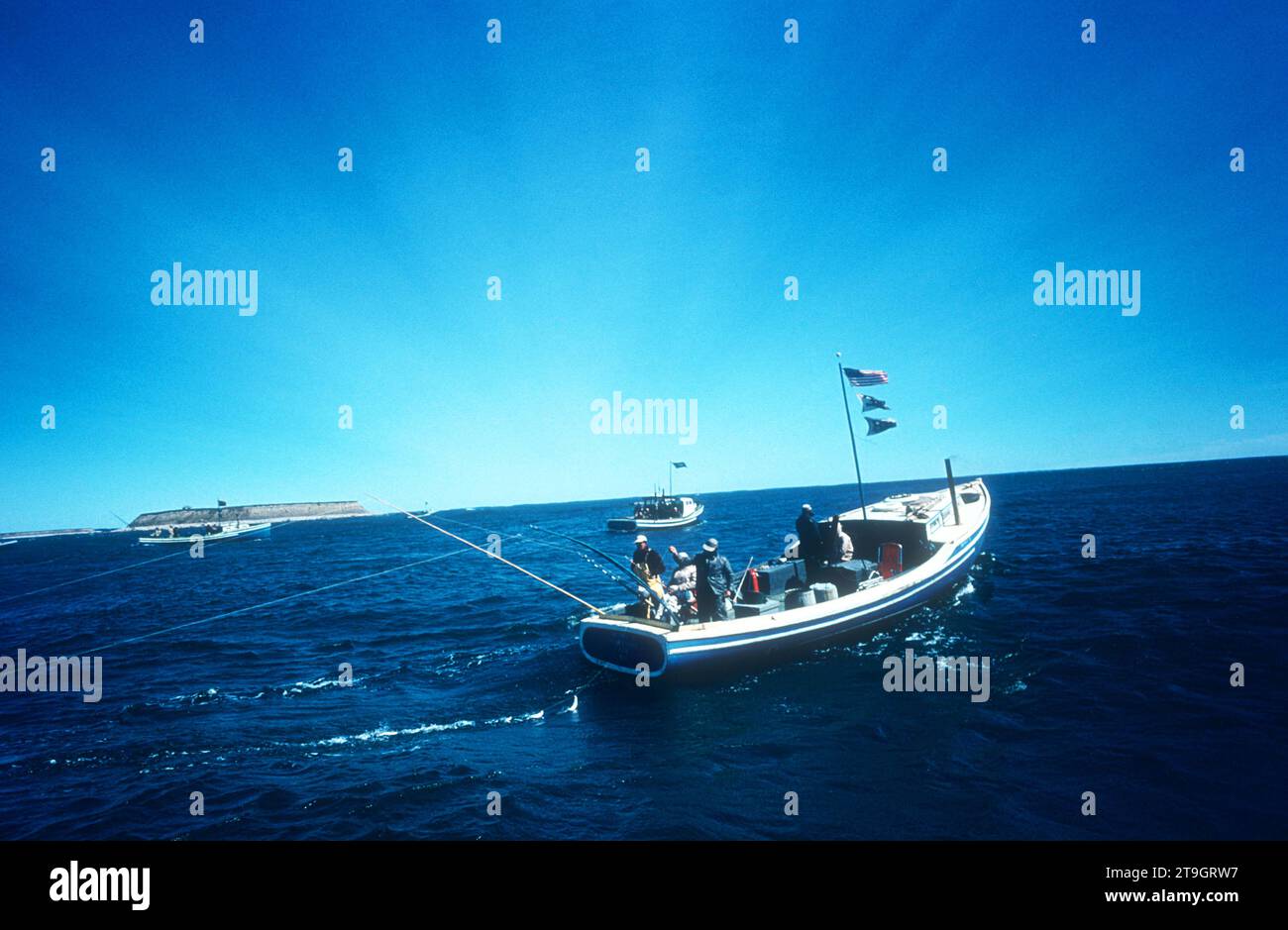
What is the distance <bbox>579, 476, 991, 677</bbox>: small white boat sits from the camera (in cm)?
1018

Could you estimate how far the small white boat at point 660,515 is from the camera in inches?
2340

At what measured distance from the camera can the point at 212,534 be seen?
7862 centimetres

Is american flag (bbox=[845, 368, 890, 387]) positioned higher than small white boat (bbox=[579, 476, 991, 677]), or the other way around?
american flag (bbox=[845, 368, 890, 387])

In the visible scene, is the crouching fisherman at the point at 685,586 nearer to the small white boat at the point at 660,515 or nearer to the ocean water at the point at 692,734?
the ocean water at the point at 692,734

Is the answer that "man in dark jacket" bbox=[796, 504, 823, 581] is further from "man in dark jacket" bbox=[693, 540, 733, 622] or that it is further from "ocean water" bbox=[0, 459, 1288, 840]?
"man in dark jacket" bbox=[693, 540, 733, 622]

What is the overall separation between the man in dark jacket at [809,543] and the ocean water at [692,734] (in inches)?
83.7

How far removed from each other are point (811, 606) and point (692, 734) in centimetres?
435

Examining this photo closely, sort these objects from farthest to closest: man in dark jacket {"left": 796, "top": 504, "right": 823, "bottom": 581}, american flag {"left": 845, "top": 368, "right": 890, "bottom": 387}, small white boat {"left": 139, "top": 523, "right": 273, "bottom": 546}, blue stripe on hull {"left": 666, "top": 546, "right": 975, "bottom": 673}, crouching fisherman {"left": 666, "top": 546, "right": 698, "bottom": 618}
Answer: small white boat {"left": 139, "top": 523, "right": 273, "bottom": 546} < american flag {"left": 845, "top": 368, "right": 890, "bottom": 387} < man in dark jacket {"left": 796, "top": 504, "right": 823, "bottom": 581} < crouching fisherman {"left": 666, "top": 546, "right": 698, "bottom": 618} < blue stripe on hull {"left": 666, "top": 546, "right": 975, "bottom": 673}

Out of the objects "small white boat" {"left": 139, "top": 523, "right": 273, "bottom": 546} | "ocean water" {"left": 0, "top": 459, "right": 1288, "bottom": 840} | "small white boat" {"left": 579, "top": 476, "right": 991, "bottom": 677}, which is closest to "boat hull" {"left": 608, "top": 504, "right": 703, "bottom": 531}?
"ocean water" {"left": 0, "top": 459, "right": 1288, "bottom": 840}

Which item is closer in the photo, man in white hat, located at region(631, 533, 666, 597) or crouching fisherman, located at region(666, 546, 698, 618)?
man in white hat, located at region(631, 533, 666, 597)

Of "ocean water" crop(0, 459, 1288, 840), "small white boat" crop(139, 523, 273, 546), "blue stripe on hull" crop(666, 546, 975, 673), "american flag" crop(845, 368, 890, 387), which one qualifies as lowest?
"small white boat" crop(139, 523, 273, 546)

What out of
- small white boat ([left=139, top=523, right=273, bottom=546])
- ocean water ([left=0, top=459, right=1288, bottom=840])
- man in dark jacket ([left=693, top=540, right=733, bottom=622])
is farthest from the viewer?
small white boat ([left=139, top=523, right=273, bottom=546])

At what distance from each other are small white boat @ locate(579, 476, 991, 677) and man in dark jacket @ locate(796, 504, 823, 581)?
A: 1.09ft
